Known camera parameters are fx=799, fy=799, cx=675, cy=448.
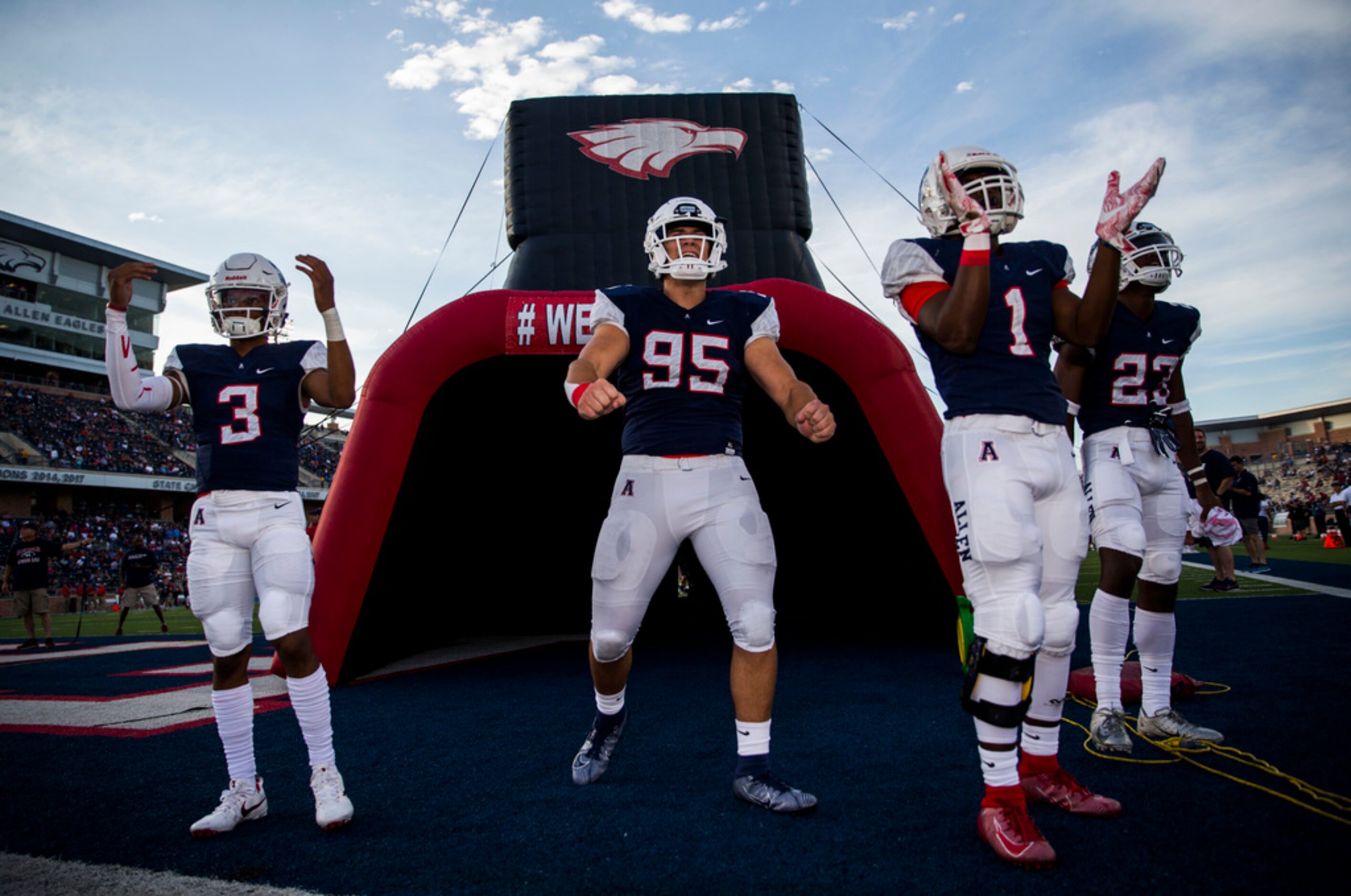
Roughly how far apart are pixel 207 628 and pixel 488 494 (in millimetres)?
4546

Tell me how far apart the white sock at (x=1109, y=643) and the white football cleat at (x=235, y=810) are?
122 inches

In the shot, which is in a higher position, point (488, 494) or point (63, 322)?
point (63, 322)

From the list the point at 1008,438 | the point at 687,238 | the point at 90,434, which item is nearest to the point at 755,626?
the point at 1008,438

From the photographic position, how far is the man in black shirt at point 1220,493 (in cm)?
809

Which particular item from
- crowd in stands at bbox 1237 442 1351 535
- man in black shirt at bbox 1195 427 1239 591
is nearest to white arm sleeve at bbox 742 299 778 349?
man in black shirt at bbox 1195 427 1239 591

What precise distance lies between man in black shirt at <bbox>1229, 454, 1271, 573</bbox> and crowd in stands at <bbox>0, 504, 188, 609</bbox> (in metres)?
22.4

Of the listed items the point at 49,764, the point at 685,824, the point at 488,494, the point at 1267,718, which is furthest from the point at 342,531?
the point at 1267,718

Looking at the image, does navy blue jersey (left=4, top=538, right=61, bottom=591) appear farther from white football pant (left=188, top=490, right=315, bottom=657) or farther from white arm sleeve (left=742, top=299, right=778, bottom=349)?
white arm sleeve (left=742, top=299, right=778, bottom=349)

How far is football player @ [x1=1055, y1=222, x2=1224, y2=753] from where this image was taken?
126 inches

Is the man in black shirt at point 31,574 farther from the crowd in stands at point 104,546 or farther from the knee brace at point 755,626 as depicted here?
the crowd in stands at point 104,546

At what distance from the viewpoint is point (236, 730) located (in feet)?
8.89

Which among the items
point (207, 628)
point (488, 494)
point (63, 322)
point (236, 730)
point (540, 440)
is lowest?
point (236, 730)

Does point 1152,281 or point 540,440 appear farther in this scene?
point 540,440

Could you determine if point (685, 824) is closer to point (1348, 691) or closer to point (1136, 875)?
point (1136, 875)
